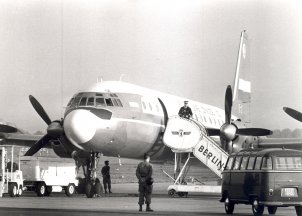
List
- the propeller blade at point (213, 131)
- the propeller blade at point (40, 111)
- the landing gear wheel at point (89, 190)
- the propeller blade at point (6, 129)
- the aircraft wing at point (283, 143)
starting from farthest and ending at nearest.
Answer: the aircraft wing at point (283, 143), the propeller blade at point (6, 129), the propeller blade at point (40, 111), the propeller blade at point (213, 131), the landing gear wheel at point (89, 190)

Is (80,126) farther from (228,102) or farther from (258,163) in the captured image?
(258,163)

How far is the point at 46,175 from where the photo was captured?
98.9ft

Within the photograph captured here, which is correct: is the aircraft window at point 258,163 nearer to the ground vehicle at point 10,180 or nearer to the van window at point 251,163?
the van window at point 251,163

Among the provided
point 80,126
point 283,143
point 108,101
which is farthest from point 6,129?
point 283,143

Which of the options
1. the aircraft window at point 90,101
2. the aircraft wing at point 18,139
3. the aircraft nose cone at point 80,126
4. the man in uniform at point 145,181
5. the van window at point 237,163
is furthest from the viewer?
the aircraft wing at point 18,139

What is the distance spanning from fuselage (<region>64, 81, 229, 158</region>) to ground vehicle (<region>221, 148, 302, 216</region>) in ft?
29.9

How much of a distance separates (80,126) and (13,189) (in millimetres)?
4544

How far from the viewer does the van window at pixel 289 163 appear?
57.6 ft

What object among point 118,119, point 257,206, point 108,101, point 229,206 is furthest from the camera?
point 108,101

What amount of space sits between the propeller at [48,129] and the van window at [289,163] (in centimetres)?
1317

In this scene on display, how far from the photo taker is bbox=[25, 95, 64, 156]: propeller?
2864cm

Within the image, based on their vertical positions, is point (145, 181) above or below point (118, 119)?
below

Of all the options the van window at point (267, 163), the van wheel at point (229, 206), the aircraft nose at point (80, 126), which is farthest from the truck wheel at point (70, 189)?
the van window at point (267, 163)

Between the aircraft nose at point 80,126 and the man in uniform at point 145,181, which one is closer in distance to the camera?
→ the man in uniform at point 145,181
